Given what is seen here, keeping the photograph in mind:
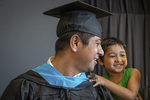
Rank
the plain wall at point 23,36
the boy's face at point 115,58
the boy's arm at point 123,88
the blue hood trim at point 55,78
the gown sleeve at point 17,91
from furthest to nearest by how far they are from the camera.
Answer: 1. the plain wall at point 23,36
2. the boy's face at point 115,58
3. the boy's arm at point 123,88
4. the blue hood trim at point 55,78
5. the gown sleeve at point 17,91

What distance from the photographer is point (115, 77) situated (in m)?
2.10

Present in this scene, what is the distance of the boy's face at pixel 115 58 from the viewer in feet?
6.45

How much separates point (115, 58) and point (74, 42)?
74cm

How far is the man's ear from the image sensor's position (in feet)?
4.51

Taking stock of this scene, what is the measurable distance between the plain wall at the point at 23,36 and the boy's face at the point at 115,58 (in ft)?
4.04

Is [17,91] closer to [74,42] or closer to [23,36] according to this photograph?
[74,42]

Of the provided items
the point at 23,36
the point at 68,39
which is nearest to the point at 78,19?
the point at 68,39

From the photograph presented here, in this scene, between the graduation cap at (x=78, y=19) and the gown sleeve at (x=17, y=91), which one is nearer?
the gown sleeve at (x=17, y=91)

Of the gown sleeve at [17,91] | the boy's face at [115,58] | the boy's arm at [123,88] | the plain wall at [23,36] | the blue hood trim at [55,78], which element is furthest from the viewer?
the plain wall at [23,36]

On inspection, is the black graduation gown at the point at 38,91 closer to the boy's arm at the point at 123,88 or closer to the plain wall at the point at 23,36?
the boy's arm at the point at 123,88

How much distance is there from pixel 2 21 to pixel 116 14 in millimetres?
1727

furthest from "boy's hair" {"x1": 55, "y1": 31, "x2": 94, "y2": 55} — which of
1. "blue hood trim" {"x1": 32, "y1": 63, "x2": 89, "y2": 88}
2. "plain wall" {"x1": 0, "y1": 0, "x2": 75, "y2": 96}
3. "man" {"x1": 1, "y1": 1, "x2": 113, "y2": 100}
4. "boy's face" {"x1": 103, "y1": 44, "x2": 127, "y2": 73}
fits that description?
"plain wall" {"x1": 0, "y1": 0, "x2": 75, "y2": 96}

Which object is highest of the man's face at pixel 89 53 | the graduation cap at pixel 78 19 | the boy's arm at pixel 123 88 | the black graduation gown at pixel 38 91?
the graduation cap at pixel 78 19

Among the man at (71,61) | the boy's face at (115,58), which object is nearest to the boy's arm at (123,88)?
the boy's face at (115,58)
